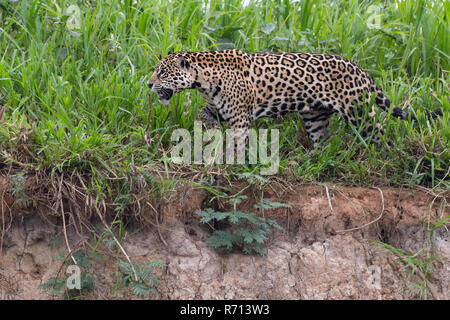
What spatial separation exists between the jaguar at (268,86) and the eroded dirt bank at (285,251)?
782mm

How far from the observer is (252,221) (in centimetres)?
527

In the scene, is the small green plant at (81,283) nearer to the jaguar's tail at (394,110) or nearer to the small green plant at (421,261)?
the small green plant at (421,261)

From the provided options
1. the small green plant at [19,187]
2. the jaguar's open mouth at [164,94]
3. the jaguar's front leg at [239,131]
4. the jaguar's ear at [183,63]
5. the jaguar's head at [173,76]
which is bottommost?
the small green plant at [19,187]

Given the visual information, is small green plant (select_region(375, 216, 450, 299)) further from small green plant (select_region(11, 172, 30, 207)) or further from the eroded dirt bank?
small green plant (select_region(11, 172, 30, 207))

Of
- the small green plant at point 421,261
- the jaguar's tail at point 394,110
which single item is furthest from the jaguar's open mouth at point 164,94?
the small green plant at point 421,261

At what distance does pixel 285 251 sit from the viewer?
5547 millimetres

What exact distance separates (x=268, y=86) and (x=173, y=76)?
93cm

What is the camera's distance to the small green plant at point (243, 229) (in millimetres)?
5242

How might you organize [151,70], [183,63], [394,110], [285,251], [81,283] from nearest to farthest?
[81,283] → [285,251] → [183,63] → [394,110] → [151,70]

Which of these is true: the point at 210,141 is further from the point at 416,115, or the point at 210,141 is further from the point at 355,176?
the point at 416,115

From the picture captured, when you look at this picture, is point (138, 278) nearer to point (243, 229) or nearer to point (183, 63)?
point (243, 229)

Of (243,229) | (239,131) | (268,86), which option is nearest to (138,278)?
(243,229)

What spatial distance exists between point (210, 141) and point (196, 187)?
2.49 feet

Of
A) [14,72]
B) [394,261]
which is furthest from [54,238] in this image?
[394,261]
